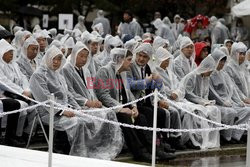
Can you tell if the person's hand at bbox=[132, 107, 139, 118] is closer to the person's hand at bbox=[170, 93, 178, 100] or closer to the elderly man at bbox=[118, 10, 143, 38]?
the person's hand at bbox=[170, 93, 178, 100]

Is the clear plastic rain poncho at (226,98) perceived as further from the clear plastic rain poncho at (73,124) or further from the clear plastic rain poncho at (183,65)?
the clear plastic rain poncho at (73,124)

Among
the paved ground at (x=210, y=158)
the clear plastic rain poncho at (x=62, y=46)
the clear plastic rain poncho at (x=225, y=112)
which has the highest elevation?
the clear plastic rain poncho at (x=62, y=46)

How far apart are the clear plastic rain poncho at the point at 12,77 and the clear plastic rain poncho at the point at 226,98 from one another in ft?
12.3

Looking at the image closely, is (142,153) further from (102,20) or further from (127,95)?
(102,20)

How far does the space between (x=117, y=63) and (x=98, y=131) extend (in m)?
1.29

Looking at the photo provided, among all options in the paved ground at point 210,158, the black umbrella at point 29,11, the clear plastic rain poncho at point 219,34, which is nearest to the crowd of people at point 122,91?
the paved ground at point 210,158

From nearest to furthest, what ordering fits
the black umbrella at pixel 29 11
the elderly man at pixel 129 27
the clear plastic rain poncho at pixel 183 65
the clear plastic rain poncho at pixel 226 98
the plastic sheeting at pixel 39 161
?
the plastic sheeting at pixel 39 161 < the clear plastic rain poncho at pixel 226 98 < the clear plastic rain poncho at pixel 183 65 < the elderly man at pixel 129 27 < the black umbrella at pixel 29 11

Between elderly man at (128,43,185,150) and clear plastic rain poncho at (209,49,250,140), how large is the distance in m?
1.51

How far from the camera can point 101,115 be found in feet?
45.2

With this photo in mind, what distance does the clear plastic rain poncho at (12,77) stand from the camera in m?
14.0

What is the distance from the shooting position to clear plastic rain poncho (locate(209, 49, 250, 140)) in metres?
16.3

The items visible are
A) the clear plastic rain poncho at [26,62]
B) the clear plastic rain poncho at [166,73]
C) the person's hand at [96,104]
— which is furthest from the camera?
the clear plastic rain poncho at [166,73]

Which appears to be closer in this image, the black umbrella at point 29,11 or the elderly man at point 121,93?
the elderly man at point 121,93

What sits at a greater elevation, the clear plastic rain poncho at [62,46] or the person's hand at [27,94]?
the clear plastic rain poncho at [62,46]
